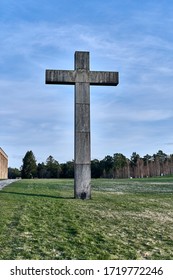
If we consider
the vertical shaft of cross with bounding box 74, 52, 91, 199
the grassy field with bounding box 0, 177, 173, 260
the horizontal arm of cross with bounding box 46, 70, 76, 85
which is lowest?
the grassy field with bounding box 0, 177, 173, 260

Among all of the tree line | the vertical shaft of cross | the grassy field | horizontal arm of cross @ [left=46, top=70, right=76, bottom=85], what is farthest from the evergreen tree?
the grassy field

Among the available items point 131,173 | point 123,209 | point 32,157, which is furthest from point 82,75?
point 32,157

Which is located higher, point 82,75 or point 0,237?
point 82,75

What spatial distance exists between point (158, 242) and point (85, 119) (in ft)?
28.9

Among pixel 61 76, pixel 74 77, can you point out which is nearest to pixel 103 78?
pixel 74 77

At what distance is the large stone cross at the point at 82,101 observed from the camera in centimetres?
1433

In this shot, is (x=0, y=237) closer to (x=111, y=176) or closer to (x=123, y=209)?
(x=123, y=209)

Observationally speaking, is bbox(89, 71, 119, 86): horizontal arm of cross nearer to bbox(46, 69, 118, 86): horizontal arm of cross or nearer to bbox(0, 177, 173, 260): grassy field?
bbox(46, 69, 118, 86): horizontal arm of cross

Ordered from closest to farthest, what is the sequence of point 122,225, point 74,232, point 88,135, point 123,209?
1. point 74,232
2. point 122,225
3. point 123,209
4. point 88,135

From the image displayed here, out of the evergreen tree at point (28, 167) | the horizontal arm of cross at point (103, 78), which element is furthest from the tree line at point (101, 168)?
the horizontal arm of cross at point (103, 78)

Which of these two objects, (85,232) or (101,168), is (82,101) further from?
(101,168)

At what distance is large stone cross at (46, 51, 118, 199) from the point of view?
47.0 feet

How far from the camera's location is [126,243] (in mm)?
6129

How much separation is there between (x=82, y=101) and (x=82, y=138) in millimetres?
1545
